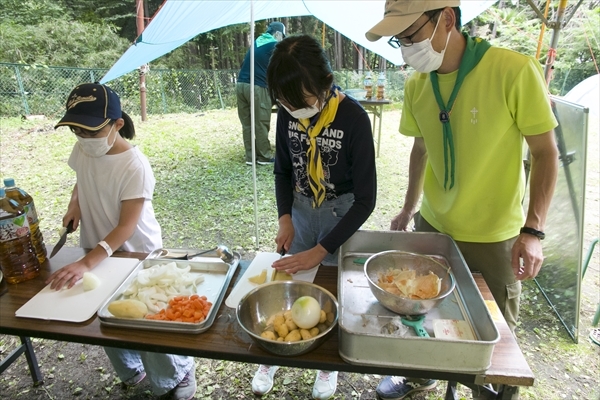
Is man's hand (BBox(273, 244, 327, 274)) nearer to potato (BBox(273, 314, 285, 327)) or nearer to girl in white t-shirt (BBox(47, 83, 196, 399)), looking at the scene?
potato (BBox(273, 314, 285, 327))

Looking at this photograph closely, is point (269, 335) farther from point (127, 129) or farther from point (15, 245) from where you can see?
point (127, 129)

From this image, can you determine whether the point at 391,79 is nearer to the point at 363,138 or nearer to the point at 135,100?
the point at 135,100

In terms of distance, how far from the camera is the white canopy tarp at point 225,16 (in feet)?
12.1

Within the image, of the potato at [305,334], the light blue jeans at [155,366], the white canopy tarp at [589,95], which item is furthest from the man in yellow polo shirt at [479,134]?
the white canopy tarp at [589,95]

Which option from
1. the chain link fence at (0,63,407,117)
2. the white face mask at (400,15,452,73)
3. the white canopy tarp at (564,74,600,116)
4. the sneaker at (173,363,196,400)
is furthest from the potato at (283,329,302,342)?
the chain link fence at (0,63,407,117)

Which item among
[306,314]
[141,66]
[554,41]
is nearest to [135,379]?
[306,314]

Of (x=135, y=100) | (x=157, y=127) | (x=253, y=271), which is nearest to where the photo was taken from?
(x=253, y=271)

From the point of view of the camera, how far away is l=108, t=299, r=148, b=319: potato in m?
1.15

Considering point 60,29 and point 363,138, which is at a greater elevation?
point 60,29

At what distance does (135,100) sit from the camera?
35.8 ft

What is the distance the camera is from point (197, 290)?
135 cm

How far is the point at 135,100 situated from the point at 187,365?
34.7 feet

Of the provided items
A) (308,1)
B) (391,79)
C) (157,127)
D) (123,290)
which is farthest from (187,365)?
(391,79)

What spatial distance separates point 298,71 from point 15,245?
121 centimetres
